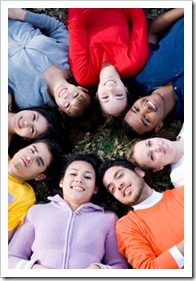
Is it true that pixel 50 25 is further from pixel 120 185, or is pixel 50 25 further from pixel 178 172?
pixel 178 172

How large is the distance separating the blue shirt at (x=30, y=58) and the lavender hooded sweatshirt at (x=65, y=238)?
25.1 inches

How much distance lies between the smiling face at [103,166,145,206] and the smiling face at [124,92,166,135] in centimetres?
27

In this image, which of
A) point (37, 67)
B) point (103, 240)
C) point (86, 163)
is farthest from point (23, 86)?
point (103, 240)

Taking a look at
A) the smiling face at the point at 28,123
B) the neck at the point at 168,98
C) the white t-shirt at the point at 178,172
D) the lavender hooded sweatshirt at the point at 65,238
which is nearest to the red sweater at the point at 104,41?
the neck at the point at 168,98

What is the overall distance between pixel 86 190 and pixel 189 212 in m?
0.58

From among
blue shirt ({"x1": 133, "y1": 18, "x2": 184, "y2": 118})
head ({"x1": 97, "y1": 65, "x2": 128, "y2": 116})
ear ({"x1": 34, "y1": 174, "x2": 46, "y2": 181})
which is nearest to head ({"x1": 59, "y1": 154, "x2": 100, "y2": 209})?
ear ({"x1": 34, "y1": 174, "x2": 46, "y2": 181})

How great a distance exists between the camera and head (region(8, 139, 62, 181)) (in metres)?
2.96

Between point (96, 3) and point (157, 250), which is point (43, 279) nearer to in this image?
point (157, 250)

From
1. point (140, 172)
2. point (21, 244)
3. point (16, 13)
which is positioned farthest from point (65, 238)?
point (16, 13)

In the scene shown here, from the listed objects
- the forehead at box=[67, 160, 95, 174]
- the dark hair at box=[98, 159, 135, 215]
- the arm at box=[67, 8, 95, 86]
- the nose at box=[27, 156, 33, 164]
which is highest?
the arm at box=[67, 8, 95, 86]

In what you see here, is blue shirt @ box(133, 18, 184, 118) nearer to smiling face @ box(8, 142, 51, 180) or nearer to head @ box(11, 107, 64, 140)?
head @ box(11, 107, 64, 140)

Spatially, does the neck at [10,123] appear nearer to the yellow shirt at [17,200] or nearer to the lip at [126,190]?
the yellow shirt at [17,200]

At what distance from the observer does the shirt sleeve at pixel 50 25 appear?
315 cm

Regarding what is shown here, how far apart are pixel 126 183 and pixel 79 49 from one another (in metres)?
0.84
